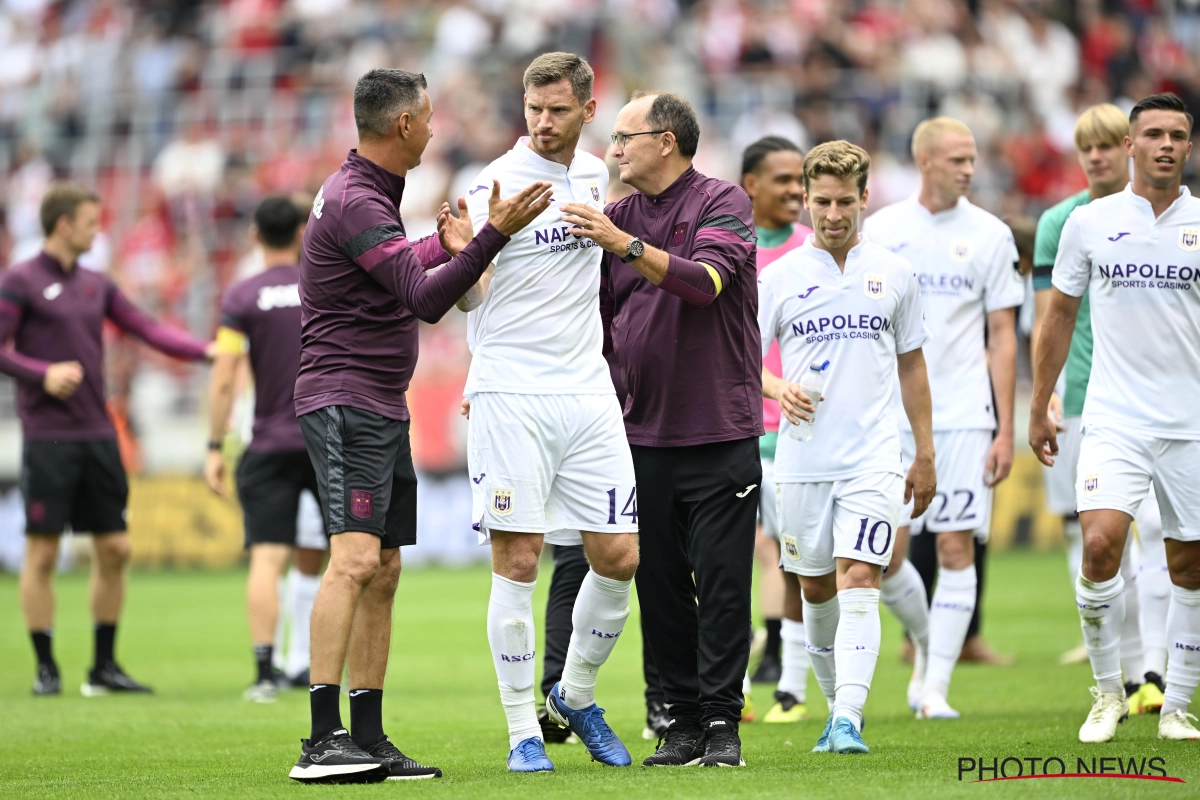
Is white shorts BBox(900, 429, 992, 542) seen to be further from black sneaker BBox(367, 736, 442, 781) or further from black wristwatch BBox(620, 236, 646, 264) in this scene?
black sneaker BBox(367, 736, 442, 781)

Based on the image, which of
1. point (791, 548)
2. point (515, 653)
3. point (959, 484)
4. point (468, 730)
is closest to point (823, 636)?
point (791, 548)

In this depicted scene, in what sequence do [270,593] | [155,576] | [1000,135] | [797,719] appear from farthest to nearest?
[1000,135], [155,576], [270,593], [797,719]

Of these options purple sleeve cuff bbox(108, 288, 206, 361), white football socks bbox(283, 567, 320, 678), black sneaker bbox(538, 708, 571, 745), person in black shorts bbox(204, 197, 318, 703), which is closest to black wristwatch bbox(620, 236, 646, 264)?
black sneaker bbox(538, 708, 571, 745)

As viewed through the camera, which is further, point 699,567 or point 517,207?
point 699,567

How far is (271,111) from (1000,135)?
36.5 feet

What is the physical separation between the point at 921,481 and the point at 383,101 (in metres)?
2.87

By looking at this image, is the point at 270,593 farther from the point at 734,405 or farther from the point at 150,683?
the point at 734,405

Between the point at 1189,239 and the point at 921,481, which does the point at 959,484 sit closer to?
the point at 921,481

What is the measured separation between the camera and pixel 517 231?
18.4 ft

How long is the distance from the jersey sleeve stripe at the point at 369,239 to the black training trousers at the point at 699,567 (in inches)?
55.2

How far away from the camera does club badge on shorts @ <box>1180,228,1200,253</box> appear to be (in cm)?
646

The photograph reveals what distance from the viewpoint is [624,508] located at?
5969mm

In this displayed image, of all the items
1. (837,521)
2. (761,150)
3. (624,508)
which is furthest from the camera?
(761,150)

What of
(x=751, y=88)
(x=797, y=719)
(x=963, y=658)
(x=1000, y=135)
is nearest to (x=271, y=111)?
(x=751, y=88)
